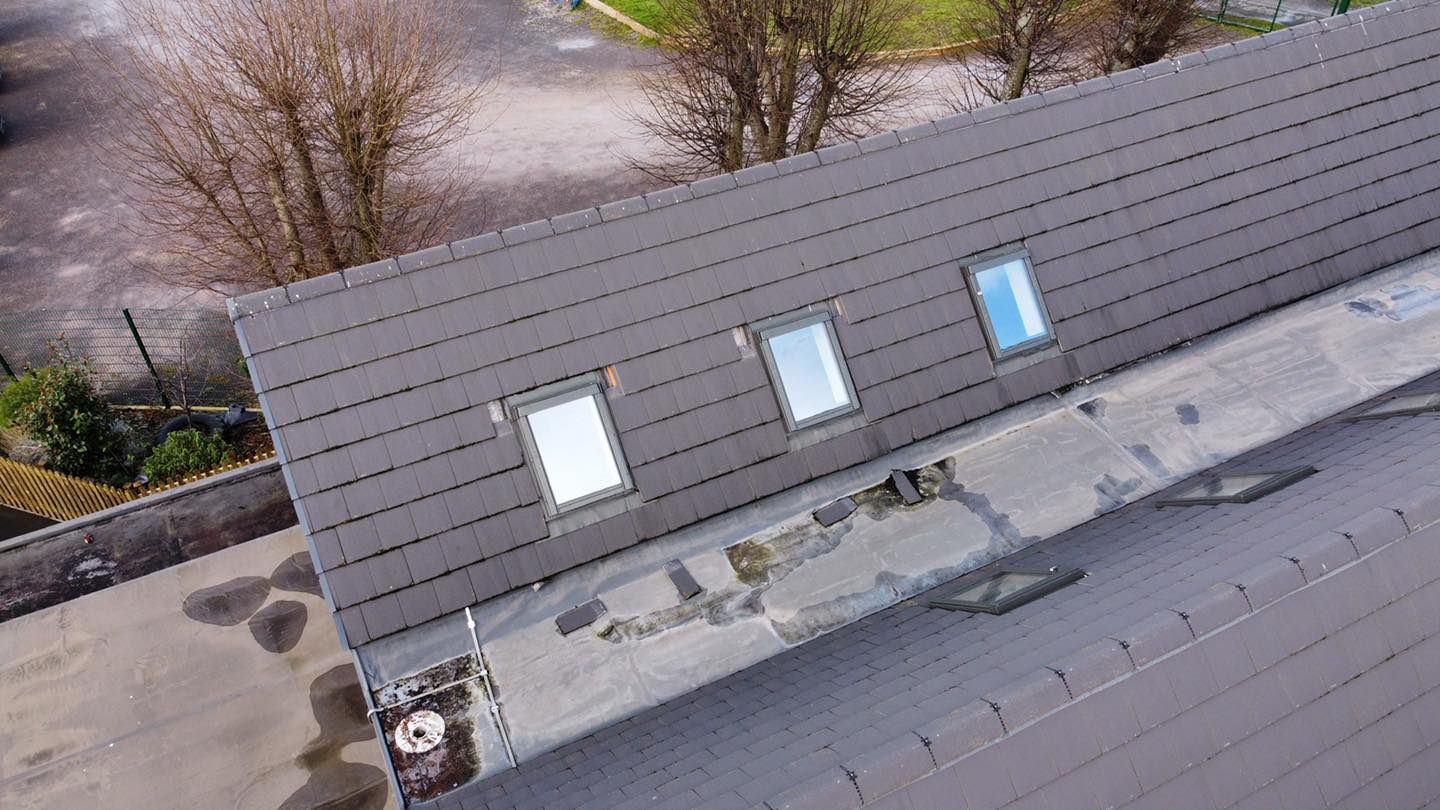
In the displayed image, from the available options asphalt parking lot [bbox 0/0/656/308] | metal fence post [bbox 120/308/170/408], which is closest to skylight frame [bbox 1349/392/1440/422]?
asphalt parking lot [bbox 0/0/656/308]

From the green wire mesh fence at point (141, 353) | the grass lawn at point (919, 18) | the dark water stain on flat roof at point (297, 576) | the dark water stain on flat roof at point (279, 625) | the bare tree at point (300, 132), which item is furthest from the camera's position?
the grass lawn at point (919, 18)

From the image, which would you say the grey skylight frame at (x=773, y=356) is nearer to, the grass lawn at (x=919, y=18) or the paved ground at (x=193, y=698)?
the paved ground at (x=193, y=698)

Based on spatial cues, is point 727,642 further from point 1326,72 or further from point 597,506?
point 1326,72

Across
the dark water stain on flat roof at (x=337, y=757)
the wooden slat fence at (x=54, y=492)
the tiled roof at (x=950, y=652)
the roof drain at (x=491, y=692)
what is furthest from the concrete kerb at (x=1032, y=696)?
the wooden slat fence at (x=54, y=492)

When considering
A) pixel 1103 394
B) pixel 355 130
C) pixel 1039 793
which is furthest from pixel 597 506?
pixel 355 130

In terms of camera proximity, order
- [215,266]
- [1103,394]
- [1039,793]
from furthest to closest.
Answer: [215,266], [1103,394], [1039,793]

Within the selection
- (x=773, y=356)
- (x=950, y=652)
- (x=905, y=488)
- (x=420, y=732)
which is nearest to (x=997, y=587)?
(x=950, y=652)

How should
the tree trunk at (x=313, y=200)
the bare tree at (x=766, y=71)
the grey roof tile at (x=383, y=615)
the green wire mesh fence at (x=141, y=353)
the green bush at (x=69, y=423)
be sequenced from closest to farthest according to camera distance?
the grey roof tile at (x=383, y=615), the tree trunk at (x=313, y=200), the green bush at (x=69, y=423), the bare tree at (x=766, y=71), the green wire mesh fence at (x=141, y=353)
